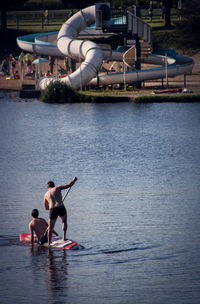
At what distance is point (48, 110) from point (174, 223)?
4190cm

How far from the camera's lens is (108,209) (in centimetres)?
3250

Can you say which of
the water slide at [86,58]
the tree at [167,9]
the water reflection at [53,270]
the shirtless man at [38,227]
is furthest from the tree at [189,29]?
the water reflection at [53,270]

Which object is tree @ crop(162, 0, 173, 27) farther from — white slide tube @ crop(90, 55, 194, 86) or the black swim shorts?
the black swim shorts

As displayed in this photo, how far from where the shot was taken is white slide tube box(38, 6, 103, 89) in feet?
234

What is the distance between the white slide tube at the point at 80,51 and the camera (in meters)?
71.3

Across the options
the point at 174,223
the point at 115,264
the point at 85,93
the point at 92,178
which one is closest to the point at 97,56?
the point at 85,93

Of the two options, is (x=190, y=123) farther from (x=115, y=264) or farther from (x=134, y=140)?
(x=115, y=264)

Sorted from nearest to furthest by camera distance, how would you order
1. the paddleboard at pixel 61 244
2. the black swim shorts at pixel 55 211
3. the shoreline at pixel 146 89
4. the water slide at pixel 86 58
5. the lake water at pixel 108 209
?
the lake water at pixel 108 209, the black swim shorts at pixel 55 211, the paddleboard at pixel 61 244, the shoreline at pixel 146 89, the water slide at pixel 86 58

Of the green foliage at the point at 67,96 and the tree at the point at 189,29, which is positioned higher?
the tree at the point at 189,29

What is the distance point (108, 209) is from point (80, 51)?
42715 mm

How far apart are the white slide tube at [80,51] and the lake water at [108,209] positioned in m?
10.1

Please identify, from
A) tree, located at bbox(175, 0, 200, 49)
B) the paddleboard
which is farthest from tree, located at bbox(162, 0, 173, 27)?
the paddleboard

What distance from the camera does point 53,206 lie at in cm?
2634

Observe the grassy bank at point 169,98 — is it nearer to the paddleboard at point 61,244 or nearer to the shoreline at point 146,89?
the shoreline at point 146,89
